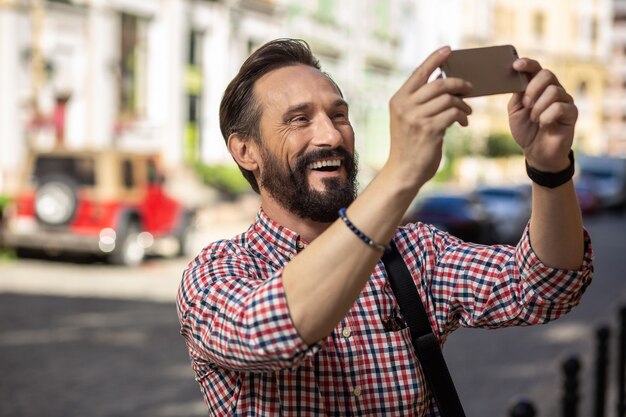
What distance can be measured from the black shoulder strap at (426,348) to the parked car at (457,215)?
56.1 ft

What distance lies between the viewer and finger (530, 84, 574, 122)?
1917 millimetres

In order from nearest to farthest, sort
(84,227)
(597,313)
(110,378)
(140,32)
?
(110,378) < (597,313) < (84,227) < (140,32)

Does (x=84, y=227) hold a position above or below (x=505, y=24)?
below

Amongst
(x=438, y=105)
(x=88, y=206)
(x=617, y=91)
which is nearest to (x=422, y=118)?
(x=438, y=105)

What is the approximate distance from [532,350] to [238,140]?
8.69m

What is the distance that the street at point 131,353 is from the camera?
774 cm

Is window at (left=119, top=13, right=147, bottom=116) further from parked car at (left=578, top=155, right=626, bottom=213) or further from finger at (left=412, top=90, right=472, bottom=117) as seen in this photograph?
finger at (left=412, top=90, right=472, bottom=117)

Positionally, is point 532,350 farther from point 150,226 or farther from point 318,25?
point 318,25

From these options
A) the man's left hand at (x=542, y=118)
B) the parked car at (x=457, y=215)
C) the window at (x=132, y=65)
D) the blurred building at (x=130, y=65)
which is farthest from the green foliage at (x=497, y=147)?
the man's left hand at (x=542, y=118)

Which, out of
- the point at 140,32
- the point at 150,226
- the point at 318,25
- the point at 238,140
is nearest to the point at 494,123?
the point at 318,25

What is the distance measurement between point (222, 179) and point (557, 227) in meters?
27.2

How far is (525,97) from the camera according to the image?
1959 millimetres

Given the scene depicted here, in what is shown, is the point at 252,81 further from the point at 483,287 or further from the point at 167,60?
the point at 167,60

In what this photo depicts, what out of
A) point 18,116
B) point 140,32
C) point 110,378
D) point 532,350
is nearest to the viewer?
point 110,378
